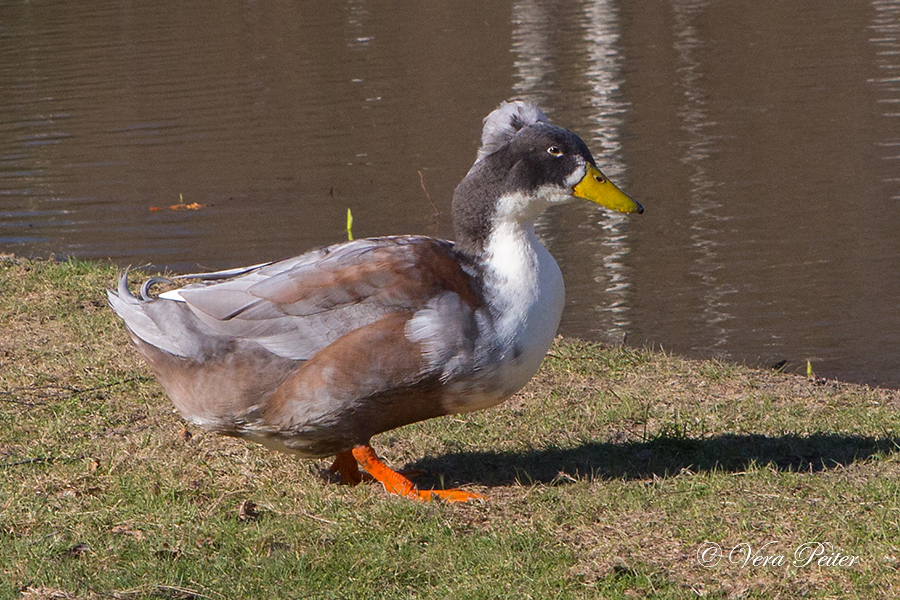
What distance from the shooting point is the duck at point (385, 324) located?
4121 mm

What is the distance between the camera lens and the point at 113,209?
12461 mm

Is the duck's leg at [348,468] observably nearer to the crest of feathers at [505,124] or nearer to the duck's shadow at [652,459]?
the duck's shadow at [652,459]

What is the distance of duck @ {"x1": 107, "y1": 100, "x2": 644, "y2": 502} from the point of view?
13.5 ft

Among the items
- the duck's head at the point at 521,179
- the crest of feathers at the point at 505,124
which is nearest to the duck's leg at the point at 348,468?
the duck's head at the point at 521,179

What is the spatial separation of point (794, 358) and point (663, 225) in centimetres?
337

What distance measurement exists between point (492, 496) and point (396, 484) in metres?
0.41

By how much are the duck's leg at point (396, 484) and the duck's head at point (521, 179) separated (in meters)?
0.96

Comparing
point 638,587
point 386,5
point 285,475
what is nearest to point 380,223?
point 285,475

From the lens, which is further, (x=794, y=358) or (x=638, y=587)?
(x=794, y=358)

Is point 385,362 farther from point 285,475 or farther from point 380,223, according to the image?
point 380,223

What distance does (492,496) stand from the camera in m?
4.41

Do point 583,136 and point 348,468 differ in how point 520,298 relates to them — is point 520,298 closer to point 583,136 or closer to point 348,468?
point 348,468
